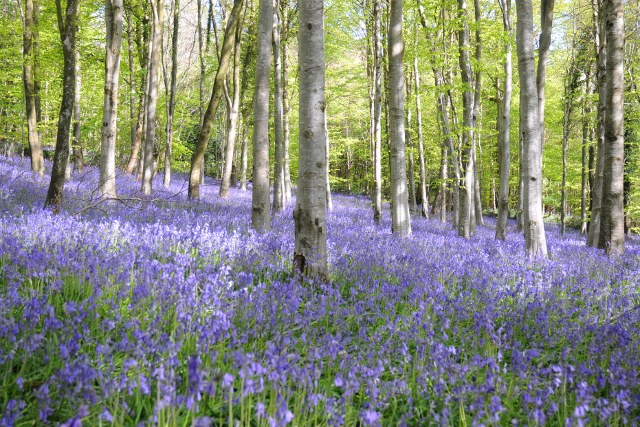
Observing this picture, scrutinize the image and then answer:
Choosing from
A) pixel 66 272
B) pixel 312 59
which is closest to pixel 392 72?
pixel 312 59

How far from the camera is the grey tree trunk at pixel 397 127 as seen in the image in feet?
28.0

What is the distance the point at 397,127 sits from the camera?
335 inches

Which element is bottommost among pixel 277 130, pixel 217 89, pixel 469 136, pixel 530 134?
pixel 530 134

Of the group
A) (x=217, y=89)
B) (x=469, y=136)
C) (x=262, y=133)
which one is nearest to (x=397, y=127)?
(x=262, y=133)

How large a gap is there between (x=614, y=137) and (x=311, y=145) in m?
6.75

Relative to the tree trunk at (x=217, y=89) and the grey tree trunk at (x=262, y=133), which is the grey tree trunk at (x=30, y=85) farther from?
the grey tree trunk at (x=262, y=133)

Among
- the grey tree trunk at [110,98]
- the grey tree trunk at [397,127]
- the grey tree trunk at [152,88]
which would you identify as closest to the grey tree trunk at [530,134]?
the grey tree trunk at [397,127]

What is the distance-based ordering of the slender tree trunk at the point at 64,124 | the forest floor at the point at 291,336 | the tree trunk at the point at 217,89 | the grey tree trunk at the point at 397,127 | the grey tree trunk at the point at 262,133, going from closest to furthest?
the forest floor at the point at 291,336 → the slender tree trunk at the point at 64,124 → the grey tree trunk at the point at 262,133 → the grey tree trunk at the point at 397,127 → the tree trunk at the point at 217,89

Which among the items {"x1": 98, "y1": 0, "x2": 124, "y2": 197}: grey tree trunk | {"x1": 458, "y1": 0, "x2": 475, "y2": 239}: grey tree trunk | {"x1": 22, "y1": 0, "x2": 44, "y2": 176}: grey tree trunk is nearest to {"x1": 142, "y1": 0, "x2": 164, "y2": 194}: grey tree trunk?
{"x1": 22, "y1": 0, "x2": 44, "y2": 176}: grey tree trunk

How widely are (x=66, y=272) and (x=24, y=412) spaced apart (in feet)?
5.49

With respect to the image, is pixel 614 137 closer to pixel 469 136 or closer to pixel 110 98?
pixel 469 136

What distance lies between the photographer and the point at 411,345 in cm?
337

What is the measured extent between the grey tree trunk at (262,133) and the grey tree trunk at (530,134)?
168 inches

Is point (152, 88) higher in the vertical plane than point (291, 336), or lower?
higher
